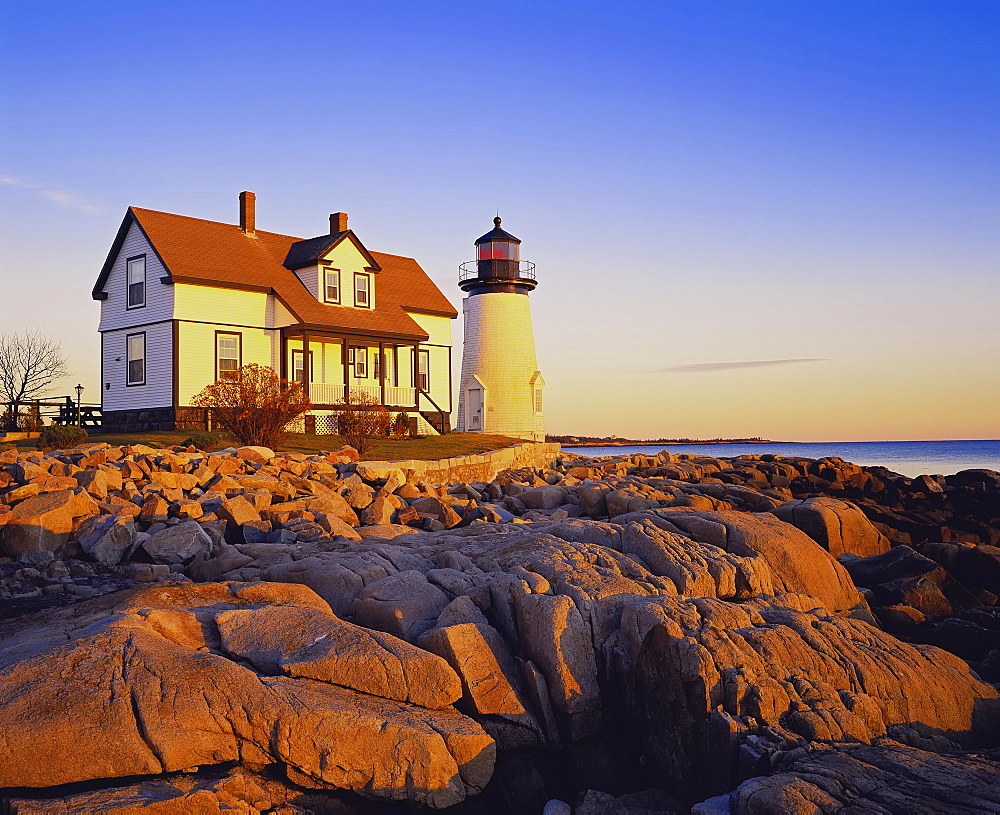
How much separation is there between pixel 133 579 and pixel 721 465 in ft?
72.0

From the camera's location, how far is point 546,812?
5.13 metres

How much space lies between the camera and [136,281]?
1049 inches

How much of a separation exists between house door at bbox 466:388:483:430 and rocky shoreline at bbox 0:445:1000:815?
76.9 ft

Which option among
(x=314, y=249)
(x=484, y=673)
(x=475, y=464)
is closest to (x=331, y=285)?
(x=314, y=249)

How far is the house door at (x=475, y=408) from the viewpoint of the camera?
110 ft

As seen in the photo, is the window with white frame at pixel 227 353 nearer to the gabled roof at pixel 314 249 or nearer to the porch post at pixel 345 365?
the porch post at pixel 345 365

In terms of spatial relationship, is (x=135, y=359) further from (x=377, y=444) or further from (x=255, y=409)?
(x=255, y=409)

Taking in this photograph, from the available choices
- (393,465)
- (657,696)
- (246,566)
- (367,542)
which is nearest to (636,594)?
(657,696)

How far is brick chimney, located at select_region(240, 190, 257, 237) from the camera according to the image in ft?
95.8

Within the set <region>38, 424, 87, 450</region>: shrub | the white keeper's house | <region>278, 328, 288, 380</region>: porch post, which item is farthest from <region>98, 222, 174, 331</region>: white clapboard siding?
<region>38, 424, 87, 450</region>: shrub

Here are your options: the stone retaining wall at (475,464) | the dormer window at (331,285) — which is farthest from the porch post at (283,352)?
the stone retaining wall at (475,464)

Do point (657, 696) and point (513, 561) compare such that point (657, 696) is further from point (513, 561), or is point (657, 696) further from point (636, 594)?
point (513, 561)

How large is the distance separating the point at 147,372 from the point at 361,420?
753 cm

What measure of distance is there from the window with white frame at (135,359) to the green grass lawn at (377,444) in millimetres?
2577
